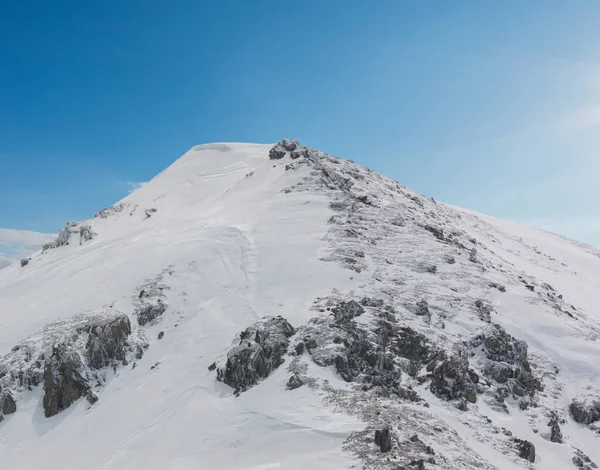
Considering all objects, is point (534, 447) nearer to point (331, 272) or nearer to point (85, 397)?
point (331, 272)

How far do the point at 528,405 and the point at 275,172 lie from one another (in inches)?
2027

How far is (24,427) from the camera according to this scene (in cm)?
2672

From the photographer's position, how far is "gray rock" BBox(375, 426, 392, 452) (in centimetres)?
1770

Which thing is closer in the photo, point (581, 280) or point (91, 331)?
point (91, 331)

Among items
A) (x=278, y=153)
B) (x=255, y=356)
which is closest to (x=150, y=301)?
(x=255, y=356)

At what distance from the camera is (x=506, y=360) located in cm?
→ 2911

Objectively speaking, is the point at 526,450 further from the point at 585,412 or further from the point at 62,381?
the point at 62,381

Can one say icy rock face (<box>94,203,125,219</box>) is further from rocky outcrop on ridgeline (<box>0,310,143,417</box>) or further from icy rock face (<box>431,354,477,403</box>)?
icy rock face (<box>431,354,477,403</box>)

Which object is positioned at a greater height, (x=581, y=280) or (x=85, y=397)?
(x=581, y=280)

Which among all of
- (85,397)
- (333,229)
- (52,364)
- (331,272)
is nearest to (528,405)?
(331,272)

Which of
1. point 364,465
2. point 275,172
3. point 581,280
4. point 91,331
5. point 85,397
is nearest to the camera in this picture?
point 364,465

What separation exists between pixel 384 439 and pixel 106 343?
2377cm

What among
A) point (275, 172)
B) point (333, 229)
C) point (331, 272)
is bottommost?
point (331, 272)

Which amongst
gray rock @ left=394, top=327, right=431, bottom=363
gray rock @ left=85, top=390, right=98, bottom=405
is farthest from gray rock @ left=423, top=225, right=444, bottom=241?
gray rock @ left=85, top=390, right=98, bottom=405
